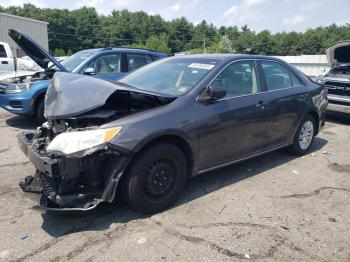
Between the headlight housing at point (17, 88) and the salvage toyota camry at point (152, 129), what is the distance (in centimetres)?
319

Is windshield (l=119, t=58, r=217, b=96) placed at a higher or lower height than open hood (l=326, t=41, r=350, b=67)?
lower

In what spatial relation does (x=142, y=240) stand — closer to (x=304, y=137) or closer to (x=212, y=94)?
(x=212, y=94)

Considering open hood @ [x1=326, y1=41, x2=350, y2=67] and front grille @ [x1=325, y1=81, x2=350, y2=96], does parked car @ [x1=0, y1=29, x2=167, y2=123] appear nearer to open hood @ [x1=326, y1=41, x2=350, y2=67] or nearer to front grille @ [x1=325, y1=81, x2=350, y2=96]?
front grille @ [x1=325, y1=81, x2=350, y2=96]

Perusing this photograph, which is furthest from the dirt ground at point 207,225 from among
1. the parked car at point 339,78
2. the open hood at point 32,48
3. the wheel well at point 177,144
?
the parked car at point 339,78

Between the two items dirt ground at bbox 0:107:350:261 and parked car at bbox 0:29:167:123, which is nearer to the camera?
dirt ground at bbox 0:107:350:261

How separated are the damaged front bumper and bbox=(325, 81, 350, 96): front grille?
704cm

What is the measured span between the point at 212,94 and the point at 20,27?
3116 centimetres

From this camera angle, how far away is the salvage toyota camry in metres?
3.23

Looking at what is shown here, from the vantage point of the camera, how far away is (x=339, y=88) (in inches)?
342

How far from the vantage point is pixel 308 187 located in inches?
182

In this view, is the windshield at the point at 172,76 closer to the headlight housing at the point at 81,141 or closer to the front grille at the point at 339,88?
the headlight housing at the point at 81,141

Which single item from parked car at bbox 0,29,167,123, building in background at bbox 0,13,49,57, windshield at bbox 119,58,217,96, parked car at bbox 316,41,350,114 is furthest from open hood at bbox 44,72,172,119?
building in background at bbox 0,13,49,57

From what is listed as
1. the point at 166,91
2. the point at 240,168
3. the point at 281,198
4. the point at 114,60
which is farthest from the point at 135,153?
the point at 114,60

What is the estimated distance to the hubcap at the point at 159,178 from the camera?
11.8ft
